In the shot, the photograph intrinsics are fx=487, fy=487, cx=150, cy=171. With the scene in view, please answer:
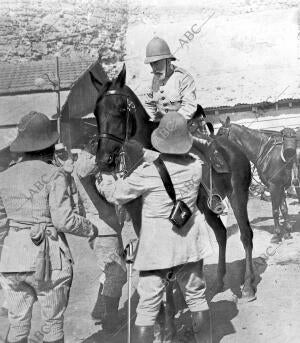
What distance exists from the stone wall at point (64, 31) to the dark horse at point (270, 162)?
7.58 feet

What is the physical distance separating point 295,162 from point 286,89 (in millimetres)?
2023

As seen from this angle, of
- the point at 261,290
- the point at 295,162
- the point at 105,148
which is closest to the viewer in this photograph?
the point at 105,148

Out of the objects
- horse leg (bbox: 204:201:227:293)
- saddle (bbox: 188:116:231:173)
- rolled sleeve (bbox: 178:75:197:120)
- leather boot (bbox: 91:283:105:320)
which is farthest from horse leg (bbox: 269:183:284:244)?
leather boot (bbox: 91:283:105:320)

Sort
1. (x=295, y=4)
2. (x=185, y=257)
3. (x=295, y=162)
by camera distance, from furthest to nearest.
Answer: (x=295, y=162) < (x=295, y=4) < (x=185, y=257)

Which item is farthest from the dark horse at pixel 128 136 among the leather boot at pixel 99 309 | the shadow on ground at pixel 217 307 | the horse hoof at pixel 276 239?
the horse hoof at pixel 276 239

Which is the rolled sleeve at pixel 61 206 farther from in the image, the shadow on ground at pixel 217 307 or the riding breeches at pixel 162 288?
the shadow on ground at pixel 217 307

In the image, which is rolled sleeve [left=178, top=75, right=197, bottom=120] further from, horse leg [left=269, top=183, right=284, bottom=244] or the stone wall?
horse leg [left=269, top=183, right=284, bottom=244]

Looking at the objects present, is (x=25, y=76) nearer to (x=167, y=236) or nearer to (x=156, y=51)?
(x=156, y=51)

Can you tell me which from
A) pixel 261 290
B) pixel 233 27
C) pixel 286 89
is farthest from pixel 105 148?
pixel 286 89

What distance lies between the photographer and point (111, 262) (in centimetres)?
424

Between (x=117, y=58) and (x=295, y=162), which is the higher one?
(x=117, y=58)

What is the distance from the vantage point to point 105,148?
411cm

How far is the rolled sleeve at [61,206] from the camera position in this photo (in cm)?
323

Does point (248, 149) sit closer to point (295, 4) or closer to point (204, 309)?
point (295, 4)
